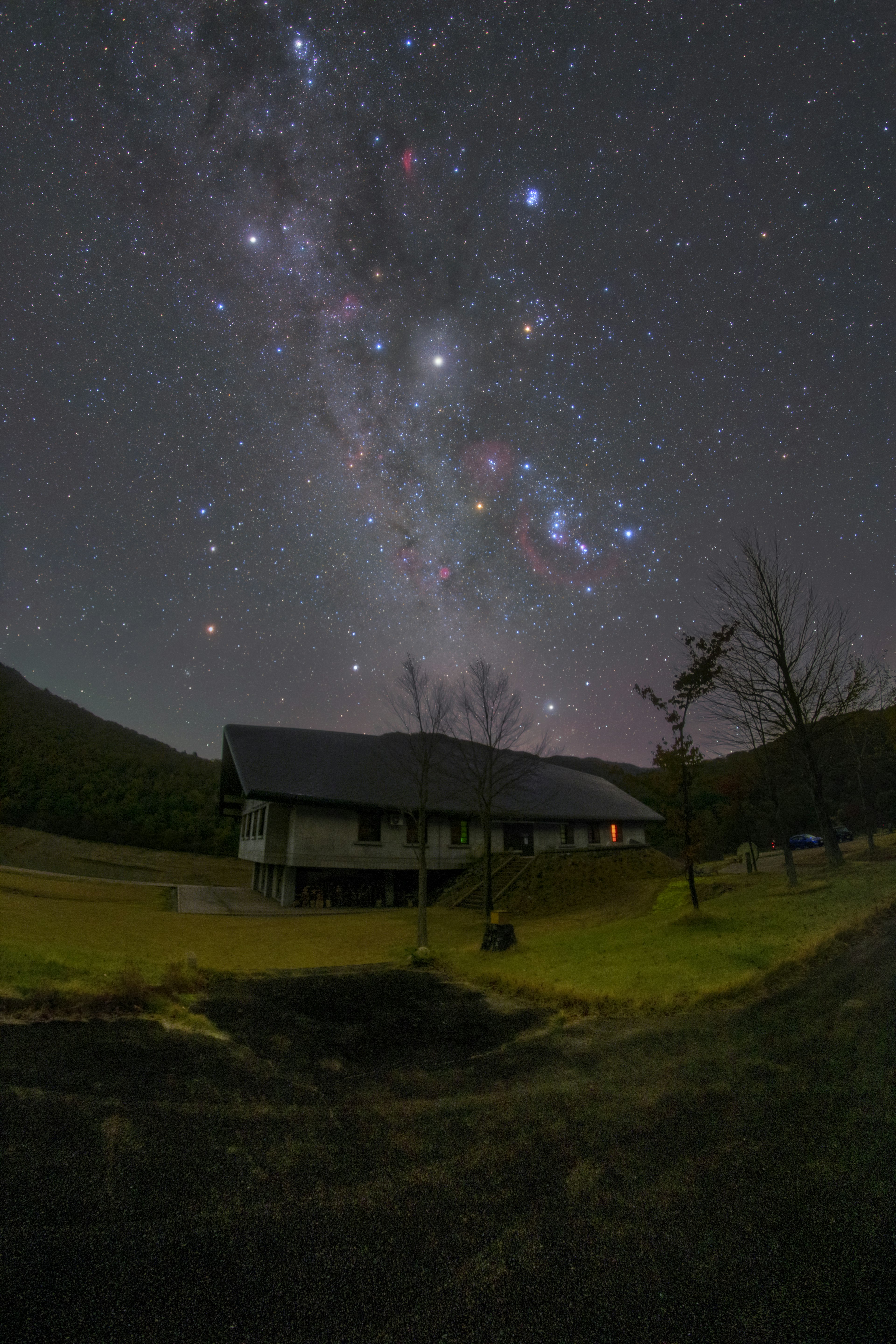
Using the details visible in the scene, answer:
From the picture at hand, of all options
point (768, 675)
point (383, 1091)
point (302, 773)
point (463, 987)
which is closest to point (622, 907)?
point (768, 675)

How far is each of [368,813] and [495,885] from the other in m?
7.23

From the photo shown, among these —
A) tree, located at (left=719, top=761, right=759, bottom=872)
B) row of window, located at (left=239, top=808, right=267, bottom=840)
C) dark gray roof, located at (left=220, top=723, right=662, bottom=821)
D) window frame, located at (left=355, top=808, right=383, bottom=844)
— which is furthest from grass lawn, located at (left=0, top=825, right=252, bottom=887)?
tree, located at (left=719, top=761, right=759, bottom=872)

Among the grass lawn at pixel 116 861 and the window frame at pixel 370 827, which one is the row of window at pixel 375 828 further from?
the grass lawn at pixel 116 861

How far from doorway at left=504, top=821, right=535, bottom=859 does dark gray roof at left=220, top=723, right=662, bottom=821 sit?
114 centimetres

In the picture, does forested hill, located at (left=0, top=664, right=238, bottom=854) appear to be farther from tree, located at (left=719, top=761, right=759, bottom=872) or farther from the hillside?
tree, located at (left=719, top=761, right=759, bottom=872)

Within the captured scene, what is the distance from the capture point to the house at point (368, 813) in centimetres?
2616

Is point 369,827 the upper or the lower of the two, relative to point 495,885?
upper

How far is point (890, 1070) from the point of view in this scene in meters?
5.52

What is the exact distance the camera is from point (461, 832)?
102 ft

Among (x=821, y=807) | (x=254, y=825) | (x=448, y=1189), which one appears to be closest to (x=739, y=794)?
(x=821, y=807)

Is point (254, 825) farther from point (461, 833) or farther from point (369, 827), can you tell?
point (461, 833)

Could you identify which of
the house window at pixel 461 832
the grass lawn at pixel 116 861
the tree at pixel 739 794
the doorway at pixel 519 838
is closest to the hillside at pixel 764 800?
the tree at pixel 739 794

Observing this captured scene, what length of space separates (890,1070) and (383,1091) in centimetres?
512

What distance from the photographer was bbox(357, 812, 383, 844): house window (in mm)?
27391
